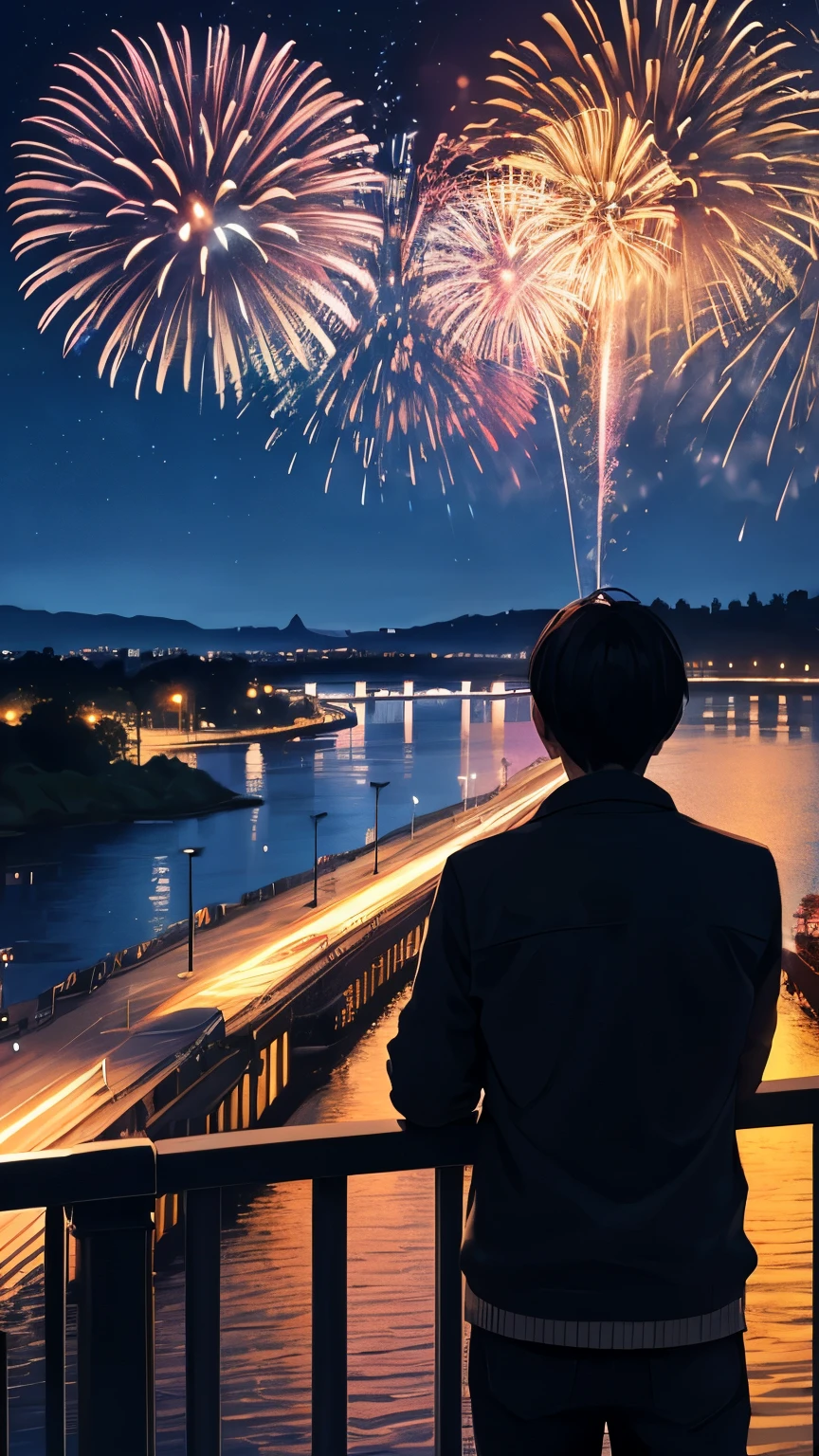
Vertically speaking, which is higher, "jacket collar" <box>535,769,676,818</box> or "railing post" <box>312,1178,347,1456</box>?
"jacket collar" <box>535,769,676,818</box>

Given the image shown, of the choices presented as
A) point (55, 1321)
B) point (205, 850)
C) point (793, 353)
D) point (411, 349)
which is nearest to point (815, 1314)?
point (55, 1321)

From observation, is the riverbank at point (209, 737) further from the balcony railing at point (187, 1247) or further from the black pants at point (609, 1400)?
the black pants at point (609, 1400)

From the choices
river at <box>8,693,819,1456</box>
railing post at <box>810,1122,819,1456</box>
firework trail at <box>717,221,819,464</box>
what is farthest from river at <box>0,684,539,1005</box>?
railing post at <box>810,1122,819,1456</box>

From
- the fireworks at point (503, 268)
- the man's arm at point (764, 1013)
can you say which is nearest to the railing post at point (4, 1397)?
the man's arm at point (764, 1013)

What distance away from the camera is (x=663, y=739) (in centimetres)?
73

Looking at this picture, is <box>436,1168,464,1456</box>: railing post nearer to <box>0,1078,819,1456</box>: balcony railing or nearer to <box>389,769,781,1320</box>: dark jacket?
<box>0,1078,819,1456</box>: balcony railing

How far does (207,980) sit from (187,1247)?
16.7 meters

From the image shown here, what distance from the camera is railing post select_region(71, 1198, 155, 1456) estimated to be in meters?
0.81

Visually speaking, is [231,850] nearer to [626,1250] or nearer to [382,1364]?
[382,1364]

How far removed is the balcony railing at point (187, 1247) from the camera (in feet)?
2.63

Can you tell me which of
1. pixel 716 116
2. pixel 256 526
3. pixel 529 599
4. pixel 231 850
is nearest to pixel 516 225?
Result: pixel 716 116

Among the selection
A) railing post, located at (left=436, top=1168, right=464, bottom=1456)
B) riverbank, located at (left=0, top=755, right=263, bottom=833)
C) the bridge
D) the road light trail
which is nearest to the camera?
railing post, located at (left=436, top=1168, right=464, bottom=1456)

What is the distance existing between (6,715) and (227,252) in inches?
265

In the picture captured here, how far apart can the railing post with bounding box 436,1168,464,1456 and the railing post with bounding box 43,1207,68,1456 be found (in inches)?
12.9
